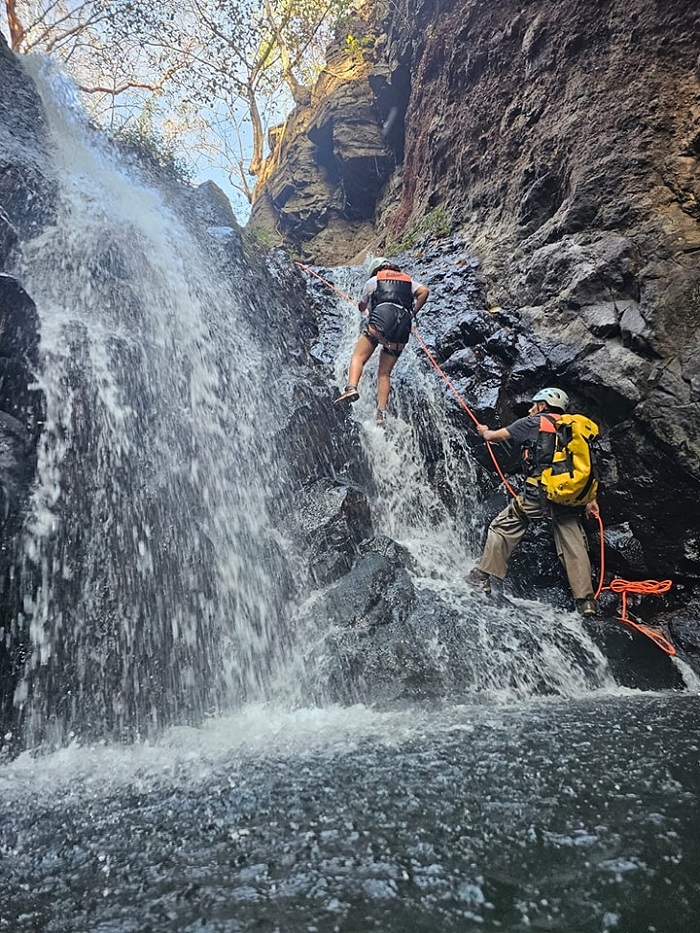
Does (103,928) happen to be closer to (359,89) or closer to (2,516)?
(2,516)

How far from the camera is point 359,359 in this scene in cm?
689

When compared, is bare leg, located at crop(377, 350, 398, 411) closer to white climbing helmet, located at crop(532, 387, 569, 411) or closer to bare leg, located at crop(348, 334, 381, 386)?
bare leg, located at crop(348, 334, 381, 386)

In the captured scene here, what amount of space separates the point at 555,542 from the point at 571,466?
3.37 feet

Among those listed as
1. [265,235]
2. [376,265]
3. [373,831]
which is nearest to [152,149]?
[265,235]

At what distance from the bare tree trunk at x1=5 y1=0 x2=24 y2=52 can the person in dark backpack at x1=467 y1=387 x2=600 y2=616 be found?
1705cm

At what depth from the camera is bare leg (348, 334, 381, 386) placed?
6.70m

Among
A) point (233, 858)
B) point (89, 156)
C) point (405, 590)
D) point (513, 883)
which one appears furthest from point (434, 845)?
point (89, 156)

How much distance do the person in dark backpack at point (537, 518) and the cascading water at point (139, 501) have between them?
2517 millimetres

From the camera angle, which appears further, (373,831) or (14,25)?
(14,25)

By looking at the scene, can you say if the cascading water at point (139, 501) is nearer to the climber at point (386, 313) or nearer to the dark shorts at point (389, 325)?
the climber at point (386, 313)

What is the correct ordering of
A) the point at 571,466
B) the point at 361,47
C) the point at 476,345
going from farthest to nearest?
the point at 361,47
the point at 476,345
the point at 571,466

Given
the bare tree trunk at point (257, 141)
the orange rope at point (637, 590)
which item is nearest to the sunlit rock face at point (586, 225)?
the orange rope at point (637, 590)

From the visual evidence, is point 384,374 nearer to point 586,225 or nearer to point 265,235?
point 586,225

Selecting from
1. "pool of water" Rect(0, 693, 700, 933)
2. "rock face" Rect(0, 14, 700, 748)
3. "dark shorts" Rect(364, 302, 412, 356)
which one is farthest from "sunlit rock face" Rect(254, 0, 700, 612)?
"pool of water" Rect(0, 693, 700, 933)
